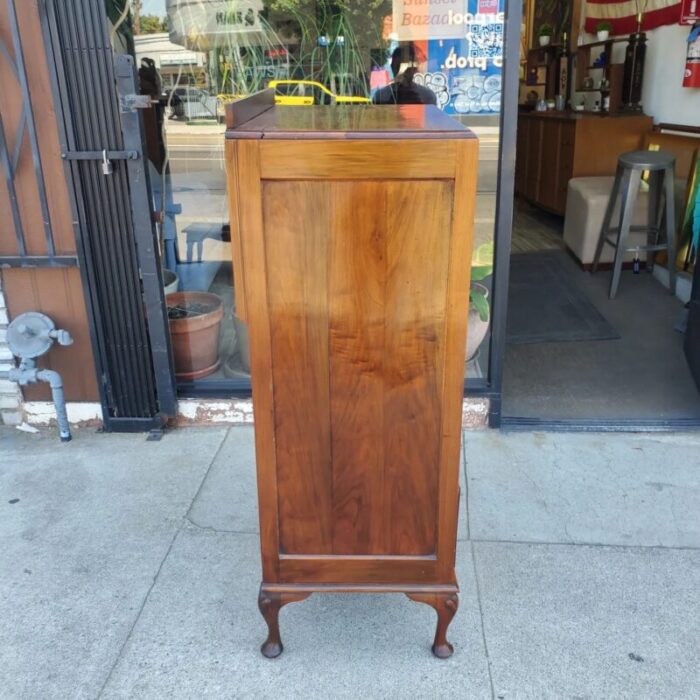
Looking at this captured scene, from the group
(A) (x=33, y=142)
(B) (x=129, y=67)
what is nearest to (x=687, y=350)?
(B) (x=129, y=67)

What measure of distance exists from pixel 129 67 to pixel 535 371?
2626 mm

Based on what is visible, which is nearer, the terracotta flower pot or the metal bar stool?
the terracotta flower pot

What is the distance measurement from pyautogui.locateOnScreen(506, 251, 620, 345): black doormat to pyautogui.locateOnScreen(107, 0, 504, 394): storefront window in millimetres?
1300

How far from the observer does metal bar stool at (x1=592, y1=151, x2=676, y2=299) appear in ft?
16.1

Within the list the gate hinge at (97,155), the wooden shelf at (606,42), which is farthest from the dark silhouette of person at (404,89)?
the wooden shelf at (606,42)

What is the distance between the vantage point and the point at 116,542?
2.61m

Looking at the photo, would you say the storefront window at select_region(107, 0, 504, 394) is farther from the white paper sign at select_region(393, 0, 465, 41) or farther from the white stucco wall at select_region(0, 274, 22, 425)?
the white stucco wall at select_region(0, 274, 22, 425)

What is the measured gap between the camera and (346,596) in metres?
2.32

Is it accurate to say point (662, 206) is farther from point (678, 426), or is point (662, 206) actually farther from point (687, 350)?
point (678, 426)

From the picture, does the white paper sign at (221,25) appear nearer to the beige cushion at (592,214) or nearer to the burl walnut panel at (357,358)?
the burl walnut panel at (357,358)

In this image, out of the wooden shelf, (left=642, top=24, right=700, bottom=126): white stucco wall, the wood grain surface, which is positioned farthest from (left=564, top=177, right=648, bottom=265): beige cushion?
the wood grain surface

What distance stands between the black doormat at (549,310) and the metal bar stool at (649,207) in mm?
377

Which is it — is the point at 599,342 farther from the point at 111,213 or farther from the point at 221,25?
the point at 111,213

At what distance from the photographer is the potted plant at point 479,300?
3236 mm
